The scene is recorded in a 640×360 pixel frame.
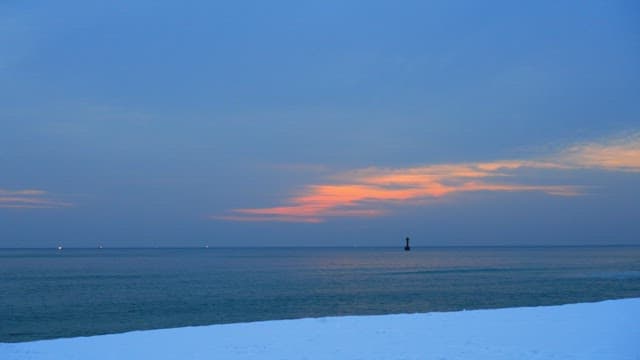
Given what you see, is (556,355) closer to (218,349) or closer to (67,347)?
(218,349)

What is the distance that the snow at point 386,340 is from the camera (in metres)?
18.1

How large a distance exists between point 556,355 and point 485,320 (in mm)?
6079

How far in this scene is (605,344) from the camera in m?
18.4

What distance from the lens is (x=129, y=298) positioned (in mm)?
64062

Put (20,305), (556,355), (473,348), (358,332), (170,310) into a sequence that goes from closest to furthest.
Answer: (556,355), (473,348), (358,332), (170,310), (20,305)

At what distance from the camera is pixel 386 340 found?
66.0ft

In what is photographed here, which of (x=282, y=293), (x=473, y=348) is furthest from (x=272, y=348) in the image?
(x=282, y=293)

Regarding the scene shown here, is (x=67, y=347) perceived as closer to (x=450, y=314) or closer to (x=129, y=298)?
(x=450, y=314)

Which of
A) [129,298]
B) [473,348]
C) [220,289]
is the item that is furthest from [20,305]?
[473,348]

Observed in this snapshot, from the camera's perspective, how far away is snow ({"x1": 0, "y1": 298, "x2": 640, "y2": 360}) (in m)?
18.1

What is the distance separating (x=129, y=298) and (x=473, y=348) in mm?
50197

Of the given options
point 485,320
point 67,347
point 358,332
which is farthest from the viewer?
point 485,320

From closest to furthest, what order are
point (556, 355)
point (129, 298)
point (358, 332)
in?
point (556, 355), point (358, 332), point (129, 298)

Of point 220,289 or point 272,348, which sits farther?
point 220,289
